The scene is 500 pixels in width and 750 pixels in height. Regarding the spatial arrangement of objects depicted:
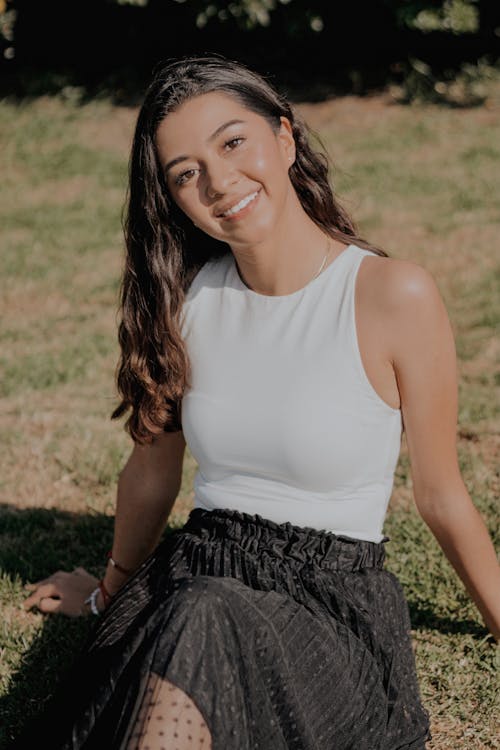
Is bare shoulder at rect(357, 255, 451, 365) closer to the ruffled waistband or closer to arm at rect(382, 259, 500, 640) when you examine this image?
arm at rect(382, 259, 500, 640)

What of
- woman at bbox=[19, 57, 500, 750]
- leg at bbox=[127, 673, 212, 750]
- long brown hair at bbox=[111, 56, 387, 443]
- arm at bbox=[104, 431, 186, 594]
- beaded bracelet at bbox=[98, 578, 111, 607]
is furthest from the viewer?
beaded bracelet at bbox=[98, 578, 111, 607]

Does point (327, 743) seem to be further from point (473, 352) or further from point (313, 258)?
point (473, 352)

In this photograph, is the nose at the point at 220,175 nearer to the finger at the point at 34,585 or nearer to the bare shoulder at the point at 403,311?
the bare shoulder at the point at 403,311

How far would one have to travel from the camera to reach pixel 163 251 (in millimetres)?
2730

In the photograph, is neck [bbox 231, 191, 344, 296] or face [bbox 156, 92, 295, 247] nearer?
face [bbox 156, 92, 295, 247]

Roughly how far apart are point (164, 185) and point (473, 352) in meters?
2.81

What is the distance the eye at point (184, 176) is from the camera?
8.20 ft

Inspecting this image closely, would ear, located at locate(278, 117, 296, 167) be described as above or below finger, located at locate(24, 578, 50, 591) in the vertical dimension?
above

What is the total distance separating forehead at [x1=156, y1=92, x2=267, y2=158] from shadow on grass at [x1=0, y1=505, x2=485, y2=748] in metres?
1.58

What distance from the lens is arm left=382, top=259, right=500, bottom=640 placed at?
2.37 meters

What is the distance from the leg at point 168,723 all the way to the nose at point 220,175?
3.79 feet

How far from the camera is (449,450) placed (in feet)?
8.18

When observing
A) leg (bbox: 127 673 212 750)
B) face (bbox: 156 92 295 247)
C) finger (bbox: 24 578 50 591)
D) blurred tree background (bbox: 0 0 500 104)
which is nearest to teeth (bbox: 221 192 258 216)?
face (bbox: 156 92 295 247)

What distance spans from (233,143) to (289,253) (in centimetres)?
31
